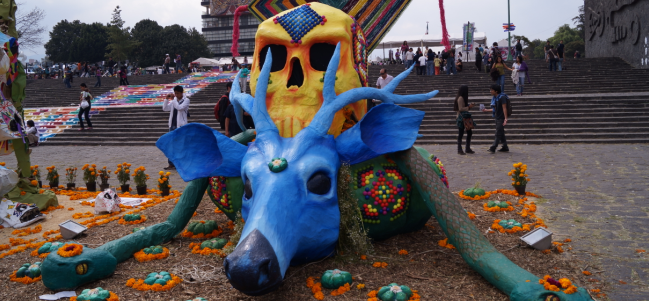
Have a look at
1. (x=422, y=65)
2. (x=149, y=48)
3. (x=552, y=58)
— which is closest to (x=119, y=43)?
→ (x=149, y=48)

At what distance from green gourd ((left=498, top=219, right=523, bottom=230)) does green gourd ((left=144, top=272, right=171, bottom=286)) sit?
3.36 m

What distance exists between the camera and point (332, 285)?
3.49m

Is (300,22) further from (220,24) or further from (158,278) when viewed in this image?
(220,24)

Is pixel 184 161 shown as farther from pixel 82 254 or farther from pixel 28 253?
pixel 28 253

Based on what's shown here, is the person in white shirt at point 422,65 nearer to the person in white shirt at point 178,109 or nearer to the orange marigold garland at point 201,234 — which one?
the person in white shirt at point 178,109

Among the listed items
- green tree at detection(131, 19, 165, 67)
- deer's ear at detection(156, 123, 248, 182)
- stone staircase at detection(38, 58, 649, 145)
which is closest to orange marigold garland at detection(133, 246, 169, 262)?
deer's ear at detection(156, 123, 248, 182)

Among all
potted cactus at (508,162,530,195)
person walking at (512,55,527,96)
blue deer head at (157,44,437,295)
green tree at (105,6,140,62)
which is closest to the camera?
blue deer head at (157,44,437,295)

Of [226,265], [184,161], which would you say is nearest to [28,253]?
[184,161]

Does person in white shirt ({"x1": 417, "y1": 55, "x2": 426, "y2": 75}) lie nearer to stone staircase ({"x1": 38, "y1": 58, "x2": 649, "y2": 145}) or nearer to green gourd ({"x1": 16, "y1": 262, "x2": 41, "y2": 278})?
stone staircase ({"x1": 38, "y1": 58, "x2": 649, "y2": 145})

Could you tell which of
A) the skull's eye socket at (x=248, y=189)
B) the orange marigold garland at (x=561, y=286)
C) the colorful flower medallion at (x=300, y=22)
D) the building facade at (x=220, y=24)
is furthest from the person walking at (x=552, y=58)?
the building facade at (x=220, y=24)

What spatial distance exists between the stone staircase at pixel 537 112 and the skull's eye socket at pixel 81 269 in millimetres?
10926

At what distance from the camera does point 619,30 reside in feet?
77.3

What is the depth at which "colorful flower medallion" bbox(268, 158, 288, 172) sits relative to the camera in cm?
337

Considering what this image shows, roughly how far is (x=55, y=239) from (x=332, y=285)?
3.60m
